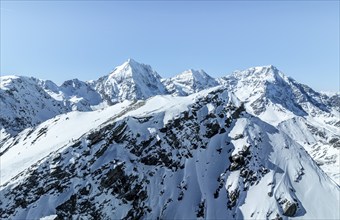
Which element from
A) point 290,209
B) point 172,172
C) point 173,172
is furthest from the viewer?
point 173,172

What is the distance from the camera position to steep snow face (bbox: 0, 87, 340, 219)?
7275cm

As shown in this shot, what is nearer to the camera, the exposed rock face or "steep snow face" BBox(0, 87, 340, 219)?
the exposed rock face

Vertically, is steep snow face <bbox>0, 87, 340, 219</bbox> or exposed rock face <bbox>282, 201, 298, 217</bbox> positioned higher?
steep snow face <bbox>0, 87, 340, 219</bbox>

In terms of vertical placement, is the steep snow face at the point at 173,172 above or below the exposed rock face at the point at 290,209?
above

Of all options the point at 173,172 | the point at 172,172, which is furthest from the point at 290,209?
the point at 172,172

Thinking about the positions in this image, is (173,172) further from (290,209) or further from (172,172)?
(290,209)

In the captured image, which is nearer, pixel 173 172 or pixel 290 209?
pixel 290 209

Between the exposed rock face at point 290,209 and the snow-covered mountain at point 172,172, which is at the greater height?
the snow-covered mountain at point 172,172

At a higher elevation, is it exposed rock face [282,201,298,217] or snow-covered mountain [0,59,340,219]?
snow-covered mountain [0,59,340,219]

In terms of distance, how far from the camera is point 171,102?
10038 centimetres

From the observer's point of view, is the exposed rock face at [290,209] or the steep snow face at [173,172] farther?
the steep snow face at [173,172]

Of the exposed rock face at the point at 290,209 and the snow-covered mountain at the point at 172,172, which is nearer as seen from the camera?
the exposed rock face at the point at 290,209

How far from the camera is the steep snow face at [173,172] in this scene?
72750mm

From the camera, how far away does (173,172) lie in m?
82.7
